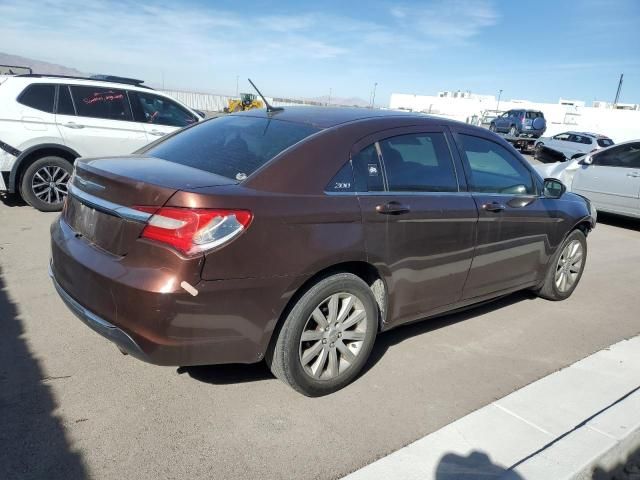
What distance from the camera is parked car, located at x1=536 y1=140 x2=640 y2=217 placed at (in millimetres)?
9430

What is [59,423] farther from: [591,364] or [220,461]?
[591,364]

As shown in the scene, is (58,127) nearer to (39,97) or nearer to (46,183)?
(39,97)

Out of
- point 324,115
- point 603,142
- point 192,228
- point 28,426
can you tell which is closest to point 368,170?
point 324,115

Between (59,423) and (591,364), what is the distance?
3.56 m

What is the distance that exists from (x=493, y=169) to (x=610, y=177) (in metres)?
6.85

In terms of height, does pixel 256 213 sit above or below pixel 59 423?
above

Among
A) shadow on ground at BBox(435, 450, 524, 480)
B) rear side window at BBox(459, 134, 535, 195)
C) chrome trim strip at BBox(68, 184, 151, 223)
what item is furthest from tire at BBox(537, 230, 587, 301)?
chrome trim strip at BBox(68, 184, 151, 223)

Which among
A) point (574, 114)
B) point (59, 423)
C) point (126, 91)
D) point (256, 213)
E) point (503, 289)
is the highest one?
point (574, 114)

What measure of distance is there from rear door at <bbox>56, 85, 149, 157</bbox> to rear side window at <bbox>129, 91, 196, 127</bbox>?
0.43 ft

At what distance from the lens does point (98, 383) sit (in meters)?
3.09

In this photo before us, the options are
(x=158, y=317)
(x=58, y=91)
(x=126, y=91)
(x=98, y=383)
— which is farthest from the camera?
(x=126, y=91)

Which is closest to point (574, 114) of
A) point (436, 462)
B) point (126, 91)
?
point (126, 91)

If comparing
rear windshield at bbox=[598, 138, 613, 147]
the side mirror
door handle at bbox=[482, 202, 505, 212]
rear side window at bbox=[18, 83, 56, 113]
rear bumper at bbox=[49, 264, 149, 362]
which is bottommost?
rear bumper at bbox=[49, 264, 149, 362]

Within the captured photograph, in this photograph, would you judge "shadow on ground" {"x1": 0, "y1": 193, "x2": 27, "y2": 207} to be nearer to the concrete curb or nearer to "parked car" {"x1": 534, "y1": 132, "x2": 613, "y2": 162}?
the concrete curb
